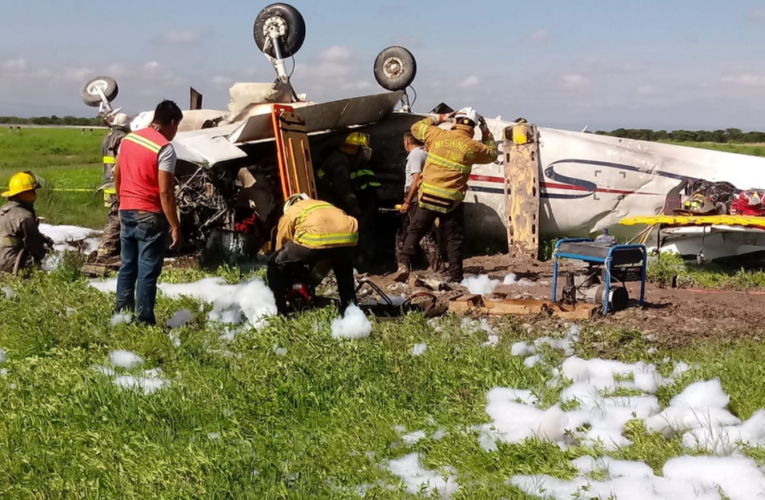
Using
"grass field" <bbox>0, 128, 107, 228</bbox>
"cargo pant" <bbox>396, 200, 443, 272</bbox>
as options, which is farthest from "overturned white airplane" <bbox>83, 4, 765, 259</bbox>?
"grass field" <bbox>0, 128, 107, 228</bbox>

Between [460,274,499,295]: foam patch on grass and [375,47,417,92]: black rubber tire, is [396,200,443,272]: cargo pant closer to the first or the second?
[460,274,499,295]: foam patch on grass

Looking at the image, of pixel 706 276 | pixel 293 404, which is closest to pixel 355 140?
pixel 706 276

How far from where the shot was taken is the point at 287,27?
11617 millimetres

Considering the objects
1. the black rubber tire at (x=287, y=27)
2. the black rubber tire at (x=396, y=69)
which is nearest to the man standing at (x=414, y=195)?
the black rubber tire at (x=396, y=69)

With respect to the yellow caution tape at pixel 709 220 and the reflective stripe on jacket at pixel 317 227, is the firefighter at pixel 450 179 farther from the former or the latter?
the reflective stripe on jacket at pixel 317 227

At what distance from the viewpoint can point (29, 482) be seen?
3.59 meters

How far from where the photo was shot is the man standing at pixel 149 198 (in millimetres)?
6082

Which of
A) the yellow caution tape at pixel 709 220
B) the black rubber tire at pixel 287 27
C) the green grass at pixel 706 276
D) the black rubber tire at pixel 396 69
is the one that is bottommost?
the green grass at pixel 706 276

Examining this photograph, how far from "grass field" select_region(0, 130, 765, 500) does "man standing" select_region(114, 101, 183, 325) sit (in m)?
0.45

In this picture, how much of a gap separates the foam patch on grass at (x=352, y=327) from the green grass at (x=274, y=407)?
4.0 inches

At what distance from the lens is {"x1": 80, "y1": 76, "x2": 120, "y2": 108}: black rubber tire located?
11945mm

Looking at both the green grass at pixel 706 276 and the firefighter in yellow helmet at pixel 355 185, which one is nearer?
the green grass at pixel 706 276

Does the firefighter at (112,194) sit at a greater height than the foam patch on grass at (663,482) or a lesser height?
greater

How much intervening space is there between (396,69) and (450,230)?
479 cm
